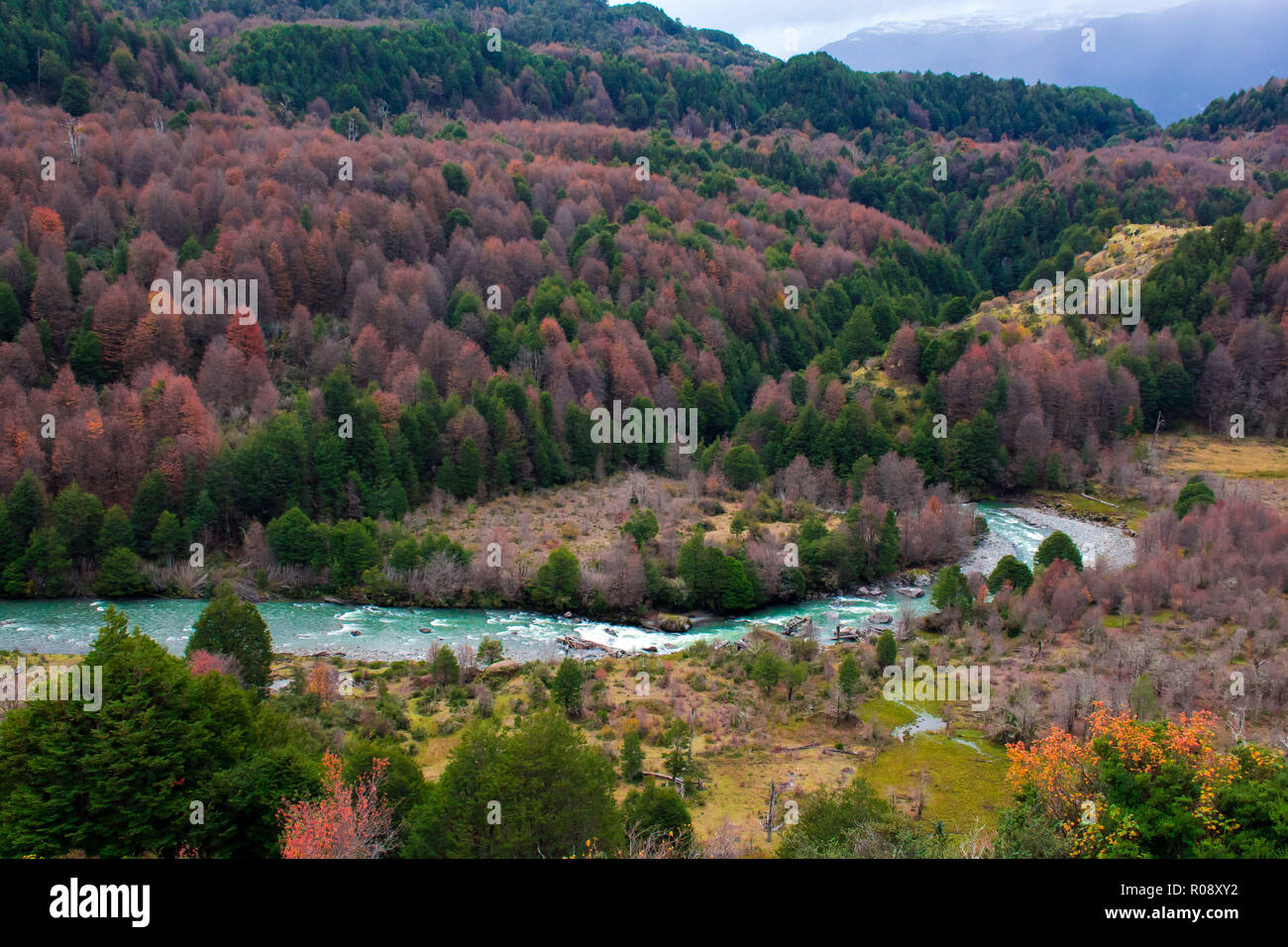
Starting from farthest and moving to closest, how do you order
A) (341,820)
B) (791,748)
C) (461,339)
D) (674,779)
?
(461,339)
(791,748)
(674,779)
(341,820)

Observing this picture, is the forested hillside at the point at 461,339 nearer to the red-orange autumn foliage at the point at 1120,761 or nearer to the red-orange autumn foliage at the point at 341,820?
the red-orange autumn foliage at the point at 341,820

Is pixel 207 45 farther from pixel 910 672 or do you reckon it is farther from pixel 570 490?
pixel 910 672

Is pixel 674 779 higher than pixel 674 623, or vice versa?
pixel 674 779

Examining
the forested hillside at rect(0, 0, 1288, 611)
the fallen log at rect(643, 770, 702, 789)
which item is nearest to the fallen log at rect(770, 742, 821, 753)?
the fallen log at rect(643, 770, 702, 789)

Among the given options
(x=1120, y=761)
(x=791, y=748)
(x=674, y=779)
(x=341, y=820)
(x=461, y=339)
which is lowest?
(x=791, y=748)

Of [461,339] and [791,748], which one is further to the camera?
[461,339]

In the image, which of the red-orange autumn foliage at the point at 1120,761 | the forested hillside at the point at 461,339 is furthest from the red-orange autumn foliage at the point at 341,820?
the forested hillside at the point at 461,339

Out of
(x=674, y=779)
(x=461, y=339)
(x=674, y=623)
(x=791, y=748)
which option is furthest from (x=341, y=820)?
(x=461, y=339)

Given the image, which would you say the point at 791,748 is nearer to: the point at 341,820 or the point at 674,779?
the point at 674,779

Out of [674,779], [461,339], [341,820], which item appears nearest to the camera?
[341,820]
